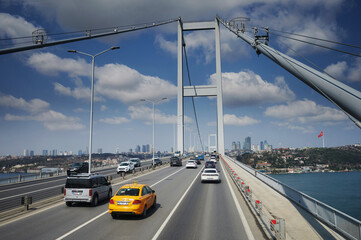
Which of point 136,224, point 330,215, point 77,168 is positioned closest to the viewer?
point 330,215

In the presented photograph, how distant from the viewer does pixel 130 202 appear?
1124 centimetres

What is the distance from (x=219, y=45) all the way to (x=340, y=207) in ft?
210

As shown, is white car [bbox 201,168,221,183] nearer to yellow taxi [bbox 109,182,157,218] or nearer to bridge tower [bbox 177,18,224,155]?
yellow taxi [bbox 109,182,157,218]

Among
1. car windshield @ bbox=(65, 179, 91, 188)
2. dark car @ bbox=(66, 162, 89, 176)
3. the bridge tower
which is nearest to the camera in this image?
car windshield @ bbox=(65, 179, 91, 188)

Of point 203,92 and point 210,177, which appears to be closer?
point 210,177

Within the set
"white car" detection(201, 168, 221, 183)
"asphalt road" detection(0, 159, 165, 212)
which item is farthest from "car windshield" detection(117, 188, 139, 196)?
"white car" detection(201, 168, 221, 183)

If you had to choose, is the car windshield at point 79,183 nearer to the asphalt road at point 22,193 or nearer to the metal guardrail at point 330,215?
the asphalt road at point 22,193

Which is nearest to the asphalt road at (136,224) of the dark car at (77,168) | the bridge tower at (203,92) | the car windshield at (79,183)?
the car windshield at (79,183)

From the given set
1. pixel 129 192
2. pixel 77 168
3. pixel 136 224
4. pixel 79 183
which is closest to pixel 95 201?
pixel 79 183

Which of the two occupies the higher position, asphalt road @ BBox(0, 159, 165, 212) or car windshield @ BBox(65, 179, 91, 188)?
car windshield @ BBox(65, 179, 91, 188)

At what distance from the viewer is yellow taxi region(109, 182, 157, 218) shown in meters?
11.1

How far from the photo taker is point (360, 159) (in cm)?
8738

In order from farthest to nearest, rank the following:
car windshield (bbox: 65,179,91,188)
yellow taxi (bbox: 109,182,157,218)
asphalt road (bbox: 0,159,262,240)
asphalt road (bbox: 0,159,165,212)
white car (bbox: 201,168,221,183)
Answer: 1. white car (bbox: 201,168,221,183)
2. asphalt road (bbox: 0,159,165,212)
3. car windshield (bbox: 65,179,91,188)
4. yellow taxi (bbox: 109,182,157,218)
5. asphalt road (bbox: 0,159,262,240)

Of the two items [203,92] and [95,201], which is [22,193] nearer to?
[95,201]
